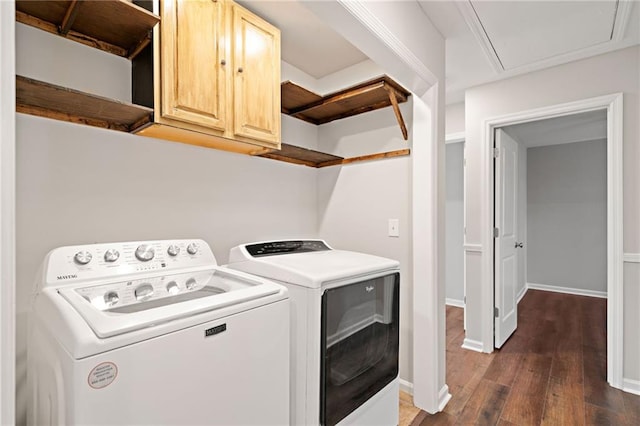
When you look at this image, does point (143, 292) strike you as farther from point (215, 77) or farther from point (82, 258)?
point (215, 77)

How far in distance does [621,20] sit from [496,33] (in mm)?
696

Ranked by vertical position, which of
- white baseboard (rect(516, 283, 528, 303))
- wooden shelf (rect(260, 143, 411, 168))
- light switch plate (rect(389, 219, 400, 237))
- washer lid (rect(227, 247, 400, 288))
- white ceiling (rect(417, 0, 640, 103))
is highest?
white ceiling (rect(417, 0, 640, 103))

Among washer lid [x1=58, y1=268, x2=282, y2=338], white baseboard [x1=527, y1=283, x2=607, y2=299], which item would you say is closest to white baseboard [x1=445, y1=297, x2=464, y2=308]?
white baseboard [x1=527, y1=283, x2=607, y2=299]

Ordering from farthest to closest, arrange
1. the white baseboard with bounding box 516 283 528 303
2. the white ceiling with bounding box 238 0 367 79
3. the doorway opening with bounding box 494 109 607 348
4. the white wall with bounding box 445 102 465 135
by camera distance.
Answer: the white baseboard with bounding box 516 283 528 303 < the doorway opening with bounding box 494 109 607 348 < the white wall with bounding box 445 102 465 135 < the white ceiling with bounding box 238 0 367 79

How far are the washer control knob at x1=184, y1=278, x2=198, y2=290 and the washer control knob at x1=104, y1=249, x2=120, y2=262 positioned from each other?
303 mm

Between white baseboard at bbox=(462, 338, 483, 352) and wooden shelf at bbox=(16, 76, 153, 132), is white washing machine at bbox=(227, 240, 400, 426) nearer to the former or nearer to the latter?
wooden shelf at bbox=(16, 76, 153, 132)

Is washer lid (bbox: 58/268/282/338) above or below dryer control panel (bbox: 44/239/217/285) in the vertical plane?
below

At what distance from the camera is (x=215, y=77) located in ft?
5.23

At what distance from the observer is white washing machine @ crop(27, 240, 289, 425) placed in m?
0.83

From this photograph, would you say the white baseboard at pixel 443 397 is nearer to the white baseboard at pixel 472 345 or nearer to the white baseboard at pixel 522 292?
the white baseboard at pixel 472 345

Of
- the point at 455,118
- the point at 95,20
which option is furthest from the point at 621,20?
the point at 95,20

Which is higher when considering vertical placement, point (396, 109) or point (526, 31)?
point (526, 31)

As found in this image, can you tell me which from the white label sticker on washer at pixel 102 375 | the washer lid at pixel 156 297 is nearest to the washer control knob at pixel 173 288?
the washer lid at pixel 156 297
